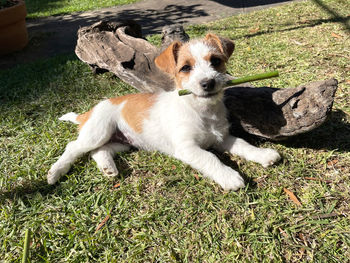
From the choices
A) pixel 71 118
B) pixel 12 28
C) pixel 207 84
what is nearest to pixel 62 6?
pixel 12 28

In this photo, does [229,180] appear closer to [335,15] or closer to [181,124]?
[181,124]

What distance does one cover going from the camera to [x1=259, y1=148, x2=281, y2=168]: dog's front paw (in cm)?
345

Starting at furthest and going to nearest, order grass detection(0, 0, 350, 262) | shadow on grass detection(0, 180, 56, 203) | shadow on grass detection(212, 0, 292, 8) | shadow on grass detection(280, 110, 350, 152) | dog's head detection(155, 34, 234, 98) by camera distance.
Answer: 1. shadow on grass detection(212, 0, 292, 8)
2. shadow on grass detection(280, 110, 350, 152)
3. shadow on grass detection(0, 180, 56, 203)
4. dog's head detection(155, 34, 234, 98)
5. grass detection(0, 0, 350, 262)

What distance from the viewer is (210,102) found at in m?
3.43

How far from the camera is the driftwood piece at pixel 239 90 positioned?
330cm

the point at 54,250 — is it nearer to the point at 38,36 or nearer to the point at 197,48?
the point at 197,48

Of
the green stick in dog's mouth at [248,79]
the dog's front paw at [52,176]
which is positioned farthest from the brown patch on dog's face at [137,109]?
the dog's front paw at [52,176]

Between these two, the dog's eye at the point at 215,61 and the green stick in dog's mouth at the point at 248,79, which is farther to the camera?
the dog's eye at the point at 215,61

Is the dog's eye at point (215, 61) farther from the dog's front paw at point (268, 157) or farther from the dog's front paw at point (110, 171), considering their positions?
the dog's front paw at point (110, 171)

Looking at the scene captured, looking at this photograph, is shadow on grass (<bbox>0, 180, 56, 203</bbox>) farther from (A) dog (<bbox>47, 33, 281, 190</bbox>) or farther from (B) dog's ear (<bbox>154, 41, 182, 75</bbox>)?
(B) dog's ear (<bbox>154, 41, 182, 75</bbox>)

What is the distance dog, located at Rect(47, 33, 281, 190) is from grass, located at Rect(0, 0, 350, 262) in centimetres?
16

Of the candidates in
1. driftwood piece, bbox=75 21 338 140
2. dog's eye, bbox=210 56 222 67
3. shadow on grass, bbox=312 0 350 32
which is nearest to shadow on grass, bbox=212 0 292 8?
shadow on grass, bbox=312 0 350 32

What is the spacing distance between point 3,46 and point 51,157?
650 cm

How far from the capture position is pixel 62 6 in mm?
14648
